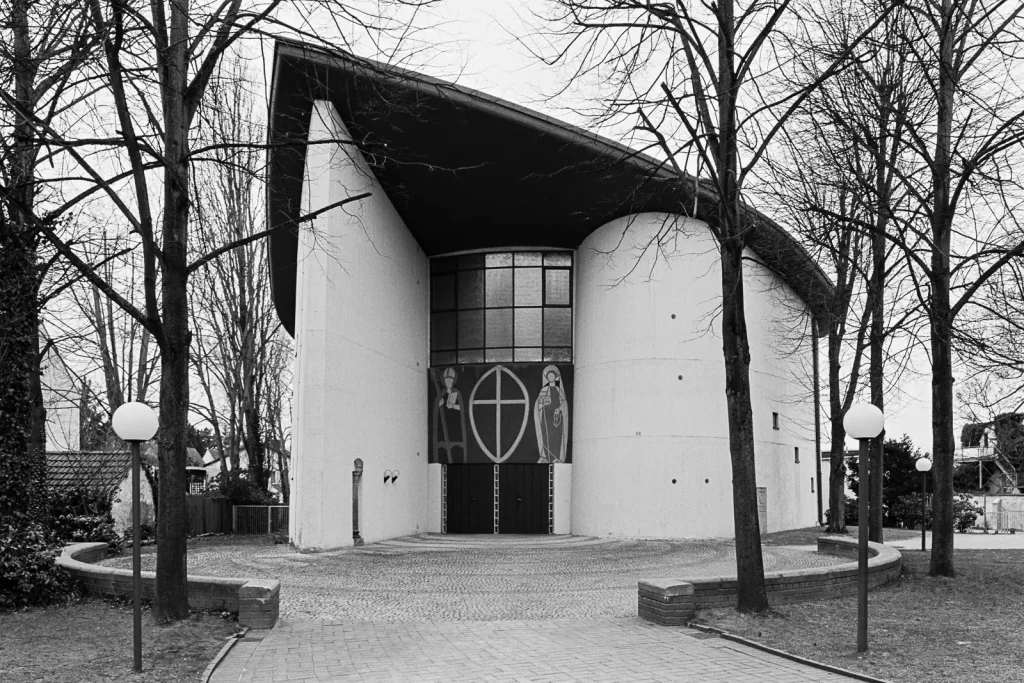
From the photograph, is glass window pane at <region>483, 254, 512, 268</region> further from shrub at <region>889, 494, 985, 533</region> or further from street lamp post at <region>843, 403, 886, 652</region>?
street lamp post at <region>843, 403, 886, 652</region>

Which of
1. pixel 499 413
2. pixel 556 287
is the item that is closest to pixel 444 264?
pixel 556 287

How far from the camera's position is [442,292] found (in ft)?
99.4

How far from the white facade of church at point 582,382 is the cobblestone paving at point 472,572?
1.49 metres

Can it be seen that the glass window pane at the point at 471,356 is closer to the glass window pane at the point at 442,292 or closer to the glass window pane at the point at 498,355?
the glass window pane at the point at 498,355

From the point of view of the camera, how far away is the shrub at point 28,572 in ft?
37.7

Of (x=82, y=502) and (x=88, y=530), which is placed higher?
(x=82, y=502)

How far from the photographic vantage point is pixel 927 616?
10.9 m

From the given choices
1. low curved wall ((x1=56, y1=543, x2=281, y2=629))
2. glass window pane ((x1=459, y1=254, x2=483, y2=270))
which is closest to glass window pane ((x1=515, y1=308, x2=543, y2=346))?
glass window pane ((x1=459, y1=254, x2=483, y2=270))

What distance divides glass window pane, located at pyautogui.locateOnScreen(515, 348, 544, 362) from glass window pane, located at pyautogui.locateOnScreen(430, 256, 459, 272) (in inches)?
137

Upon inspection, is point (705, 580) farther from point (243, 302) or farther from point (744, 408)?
point (243, 302)

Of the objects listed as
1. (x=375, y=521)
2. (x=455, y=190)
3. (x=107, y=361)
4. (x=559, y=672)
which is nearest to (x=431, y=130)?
(x=455, y=190)

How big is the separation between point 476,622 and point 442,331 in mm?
19313

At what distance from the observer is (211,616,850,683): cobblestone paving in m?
8.23

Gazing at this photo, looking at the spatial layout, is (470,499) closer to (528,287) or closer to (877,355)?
(528,287)
